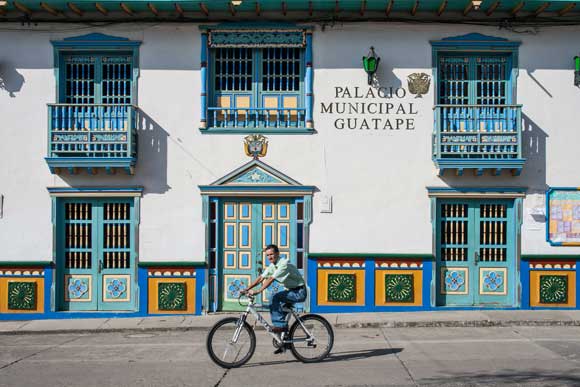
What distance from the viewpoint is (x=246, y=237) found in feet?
47.1

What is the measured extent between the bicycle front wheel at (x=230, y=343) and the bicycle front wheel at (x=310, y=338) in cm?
60

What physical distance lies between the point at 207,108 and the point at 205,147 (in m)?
0.78

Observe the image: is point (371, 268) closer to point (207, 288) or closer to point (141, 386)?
point (207, 288)

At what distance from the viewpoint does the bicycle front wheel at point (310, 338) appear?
966 centimetres

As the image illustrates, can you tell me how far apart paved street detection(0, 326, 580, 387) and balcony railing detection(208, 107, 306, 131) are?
13.9ft

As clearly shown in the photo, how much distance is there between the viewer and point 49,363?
1012 centimetres

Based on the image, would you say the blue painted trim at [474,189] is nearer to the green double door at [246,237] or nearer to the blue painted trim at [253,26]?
the green double door at [246,237]

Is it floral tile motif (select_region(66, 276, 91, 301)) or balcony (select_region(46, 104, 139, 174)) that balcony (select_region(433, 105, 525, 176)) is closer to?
balcony (select_region(46, 104, 139, 174))

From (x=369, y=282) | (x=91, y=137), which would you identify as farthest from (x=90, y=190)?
(x=369, y=282)

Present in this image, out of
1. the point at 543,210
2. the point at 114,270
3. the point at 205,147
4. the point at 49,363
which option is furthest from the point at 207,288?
the point at 543,210

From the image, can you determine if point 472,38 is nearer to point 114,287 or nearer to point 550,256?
point 550,256

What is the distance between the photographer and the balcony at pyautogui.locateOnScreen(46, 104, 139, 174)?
13.7m

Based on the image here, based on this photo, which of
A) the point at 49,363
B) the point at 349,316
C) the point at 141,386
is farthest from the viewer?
the point at 349,316

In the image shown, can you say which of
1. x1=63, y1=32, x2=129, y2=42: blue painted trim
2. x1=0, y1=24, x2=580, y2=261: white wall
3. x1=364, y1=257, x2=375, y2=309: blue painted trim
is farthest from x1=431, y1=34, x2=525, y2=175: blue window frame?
x1=63, y1=32, x2=129, y2=42: blue painted trim
